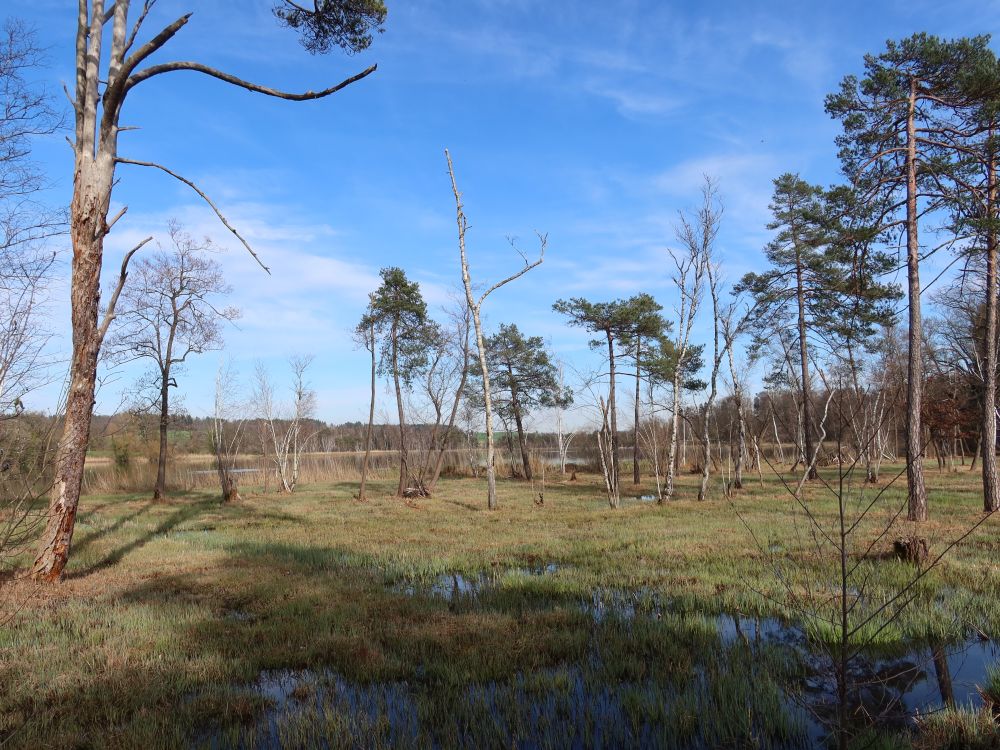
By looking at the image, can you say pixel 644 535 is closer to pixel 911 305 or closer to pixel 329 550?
pixel 329 550

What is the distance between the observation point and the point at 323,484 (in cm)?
2900

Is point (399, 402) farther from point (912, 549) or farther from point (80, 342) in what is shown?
point (912, 549)

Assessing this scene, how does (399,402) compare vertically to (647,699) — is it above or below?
above

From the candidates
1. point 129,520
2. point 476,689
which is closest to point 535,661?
point 476,689

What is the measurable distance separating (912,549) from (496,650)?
581cm

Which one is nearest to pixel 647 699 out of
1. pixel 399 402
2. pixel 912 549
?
→ pixel 912 549

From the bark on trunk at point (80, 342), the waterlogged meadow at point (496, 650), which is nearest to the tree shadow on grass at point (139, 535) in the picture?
the waterlogged meadow at point (496, 650)

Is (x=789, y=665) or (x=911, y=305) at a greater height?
(x=911, y=305)

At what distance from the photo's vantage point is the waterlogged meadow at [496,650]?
3445 millimetres

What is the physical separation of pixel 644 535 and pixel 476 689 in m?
7.17

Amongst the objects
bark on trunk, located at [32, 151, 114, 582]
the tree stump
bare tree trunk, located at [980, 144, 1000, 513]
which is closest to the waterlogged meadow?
the tree stump

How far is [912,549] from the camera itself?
7.26 meters

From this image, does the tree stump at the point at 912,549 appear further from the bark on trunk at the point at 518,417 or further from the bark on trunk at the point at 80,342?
the bark on trunk at the point at 518,417

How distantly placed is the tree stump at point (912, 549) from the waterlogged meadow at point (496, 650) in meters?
0.15
